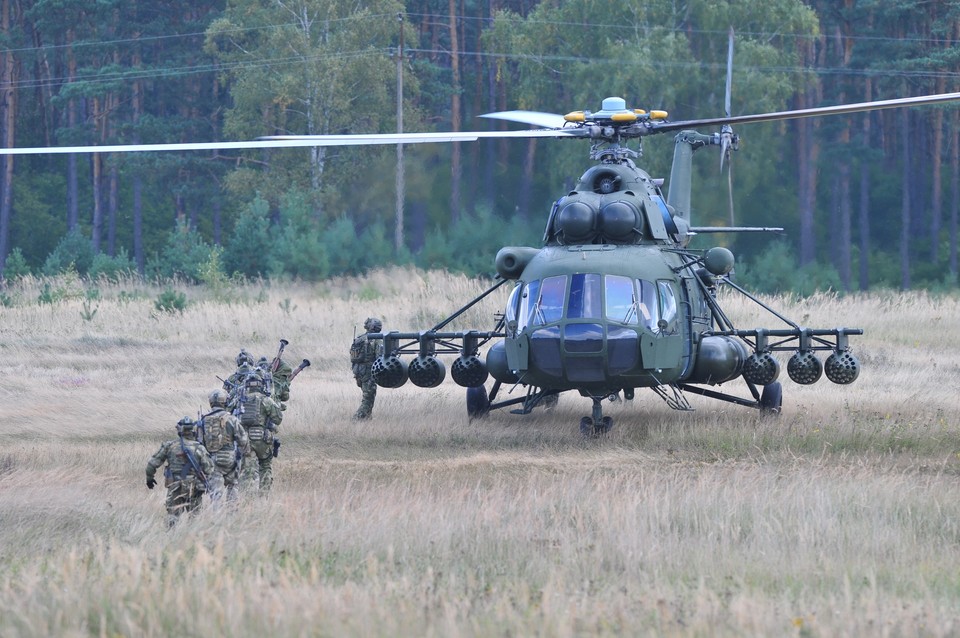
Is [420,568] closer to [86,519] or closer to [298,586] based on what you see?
[298,586]

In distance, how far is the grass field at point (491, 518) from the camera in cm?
683

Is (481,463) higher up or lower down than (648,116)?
lower down

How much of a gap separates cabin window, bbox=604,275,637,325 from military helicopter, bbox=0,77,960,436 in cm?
1

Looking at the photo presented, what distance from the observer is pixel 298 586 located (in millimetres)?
7215

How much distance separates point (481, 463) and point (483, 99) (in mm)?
35092

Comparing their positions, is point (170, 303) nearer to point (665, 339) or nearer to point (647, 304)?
point (647, 304)

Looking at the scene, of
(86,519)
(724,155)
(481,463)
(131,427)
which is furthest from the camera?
(724,155)

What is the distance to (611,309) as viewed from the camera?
44.7 ft

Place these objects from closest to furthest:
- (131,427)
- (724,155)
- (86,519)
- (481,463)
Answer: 1. (86,519)
2. (481,463)
3. (131,427)
4. (724,155)

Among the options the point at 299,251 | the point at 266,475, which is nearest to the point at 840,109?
the point at 266,475

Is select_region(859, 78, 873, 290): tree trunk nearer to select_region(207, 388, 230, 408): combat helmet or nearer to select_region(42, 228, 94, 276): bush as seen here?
select_region(42, 228, 94, 276): bush

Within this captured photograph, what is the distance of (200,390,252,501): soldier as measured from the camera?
10.7 meters

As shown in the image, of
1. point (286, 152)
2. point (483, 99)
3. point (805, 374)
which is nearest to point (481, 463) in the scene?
point (805, 374)

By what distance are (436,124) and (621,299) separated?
3460 cm
